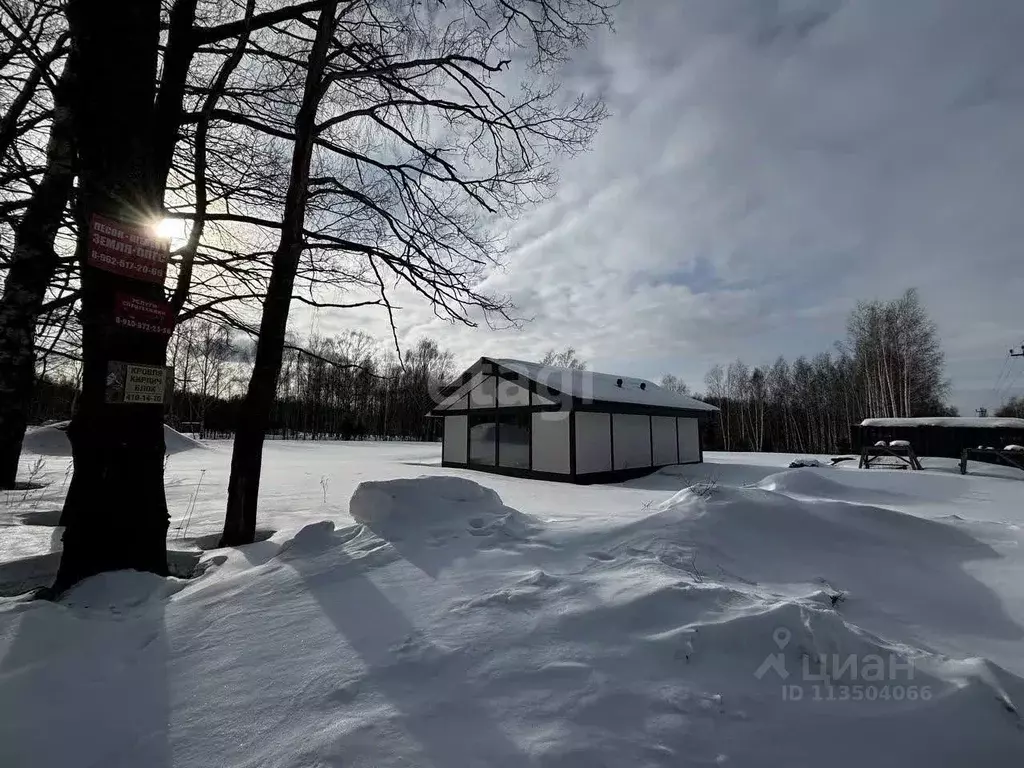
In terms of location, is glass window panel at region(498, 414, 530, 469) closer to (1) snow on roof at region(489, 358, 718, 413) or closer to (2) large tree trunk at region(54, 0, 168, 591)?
(1) snow on roof at region(489, 358, 718, 413)

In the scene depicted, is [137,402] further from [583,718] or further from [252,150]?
[252,150]

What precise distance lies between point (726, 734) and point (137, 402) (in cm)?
428

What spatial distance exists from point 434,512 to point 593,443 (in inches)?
449

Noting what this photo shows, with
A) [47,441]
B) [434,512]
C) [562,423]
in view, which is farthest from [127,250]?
[47,441]

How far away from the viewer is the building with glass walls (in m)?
15.2

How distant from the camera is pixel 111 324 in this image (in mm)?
3512

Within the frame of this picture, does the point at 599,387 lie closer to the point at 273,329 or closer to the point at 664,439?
the point at 664,439

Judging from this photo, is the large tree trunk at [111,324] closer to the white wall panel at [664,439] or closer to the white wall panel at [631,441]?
the white wall panel at [631,441]

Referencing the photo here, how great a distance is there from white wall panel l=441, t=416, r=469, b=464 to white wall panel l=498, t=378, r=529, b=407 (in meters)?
2.41

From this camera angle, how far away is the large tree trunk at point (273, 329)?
5.01 m

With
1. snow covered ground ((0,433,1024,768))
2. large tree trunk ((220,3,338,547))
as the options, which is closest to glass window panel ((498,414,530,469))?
large tree trunk ((220,3,338,547))

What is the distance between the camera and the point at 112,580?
3260mm

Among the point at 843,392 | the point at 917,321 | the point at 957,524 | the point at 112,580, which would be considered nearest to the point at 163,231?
the point at 112,580

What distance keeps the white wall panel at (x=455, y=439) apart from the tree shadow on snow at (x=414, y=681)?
1621 cm
